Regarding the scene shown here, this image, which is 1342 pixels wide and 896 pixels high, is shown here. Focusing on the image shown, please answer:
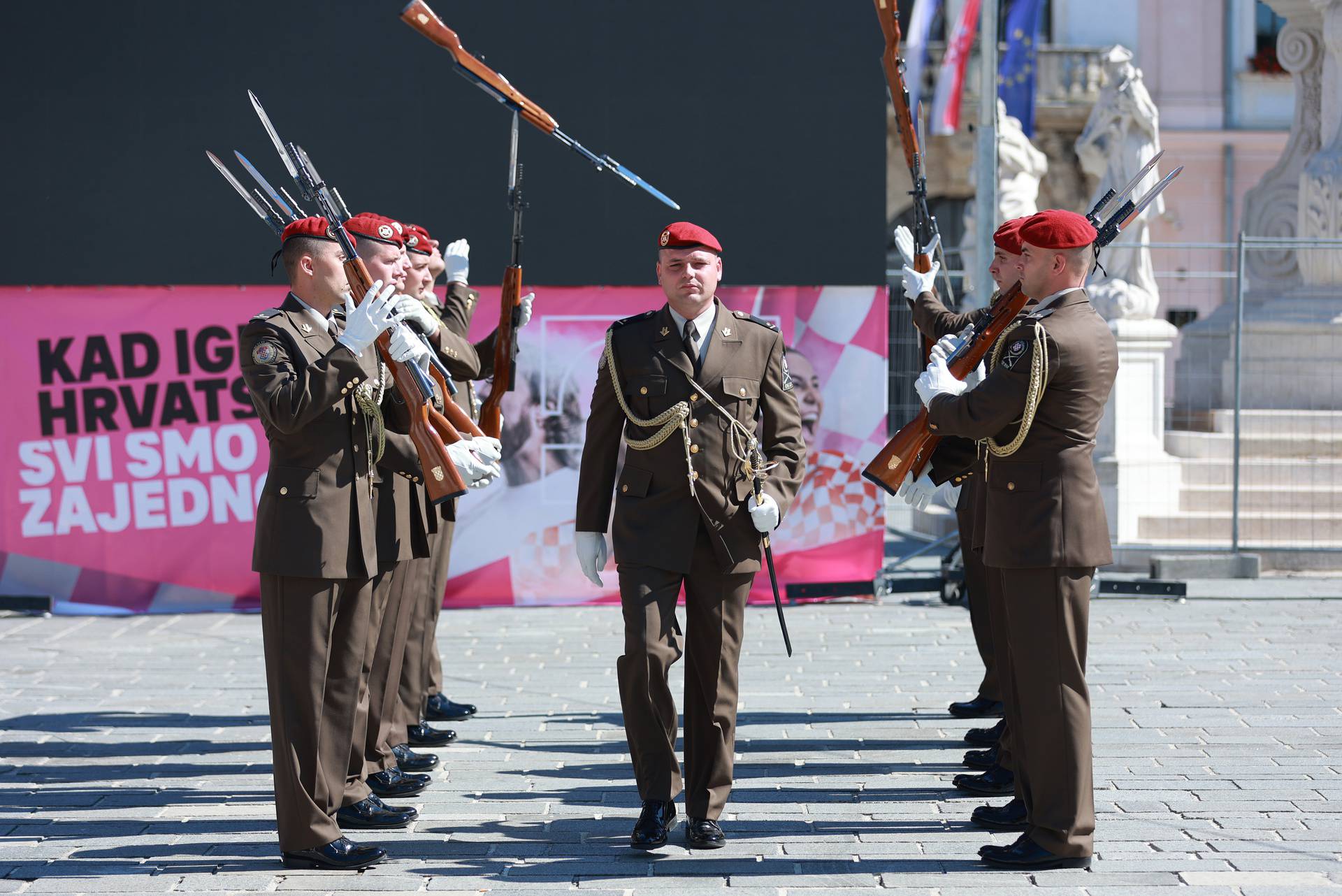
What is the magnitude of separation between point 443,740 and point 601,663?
70.2 inches

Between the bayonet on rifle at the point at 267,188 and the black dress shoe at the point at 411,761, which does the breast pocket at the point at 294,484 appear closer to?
the bayonet on rifle at the point at 267,188

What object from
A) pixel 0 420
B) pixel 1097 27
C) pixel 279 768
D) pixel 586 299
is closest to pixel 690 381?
pixel 279 768

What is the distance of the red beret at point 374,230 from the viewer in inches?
224

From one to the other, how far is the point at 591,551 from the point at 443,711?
2066mm

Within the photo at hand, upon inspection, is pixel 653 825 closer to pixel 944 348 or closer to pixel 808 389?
pixel 944 348

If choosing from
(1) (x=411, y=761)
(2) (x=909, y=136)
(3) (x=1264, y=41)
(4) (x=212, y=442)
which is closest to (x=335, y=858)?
(1) (x=411, y=761)

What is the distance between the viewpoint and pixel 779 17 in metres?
10.0

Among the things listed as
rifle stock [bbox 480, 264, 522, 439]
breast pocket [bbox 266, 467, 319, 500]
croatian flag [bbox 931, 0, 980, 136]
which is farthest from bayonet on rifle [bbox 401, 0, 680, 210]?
croatian flag [bbox 931, 0, 980, 136]

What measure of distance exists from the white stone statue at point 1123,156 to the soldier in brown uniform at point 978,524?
616 centimetres

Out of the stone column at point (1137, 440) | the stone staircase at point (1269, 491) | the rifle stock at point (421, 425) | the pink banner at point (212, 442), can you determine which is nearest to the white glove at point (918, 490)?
the rifle stock at point (421, 425)

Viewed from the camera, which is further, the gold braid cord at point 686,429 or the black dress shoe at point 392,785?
the black dress shoe at point 392,785

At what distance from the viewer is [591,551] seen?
17.2 feet

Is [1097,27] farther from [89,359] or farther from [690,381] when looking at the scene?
[690,381]

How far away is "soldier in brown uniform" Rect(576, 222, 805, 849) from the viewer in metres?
5.03
